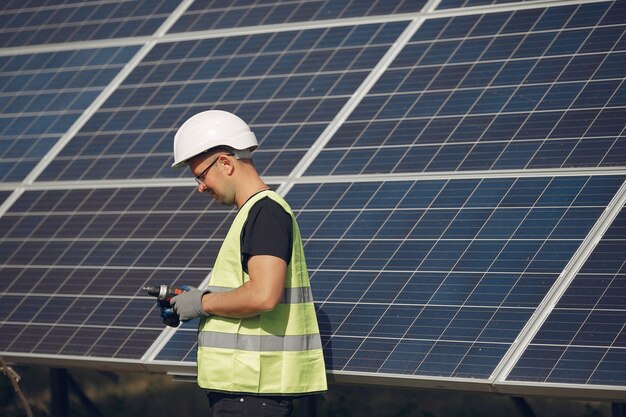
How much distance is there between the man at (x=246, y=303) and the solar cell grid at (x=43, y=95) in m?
5.61

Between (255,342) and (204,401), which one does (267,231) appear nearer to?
(255,342)

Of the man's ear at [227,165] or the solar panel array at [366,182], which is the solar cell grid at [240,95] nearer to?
the solar panel array at [366,182]

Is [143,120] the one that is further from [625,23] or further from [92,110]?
[625,23]

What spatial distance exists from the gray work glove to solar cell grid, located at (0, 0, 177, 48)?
6789 millimetres

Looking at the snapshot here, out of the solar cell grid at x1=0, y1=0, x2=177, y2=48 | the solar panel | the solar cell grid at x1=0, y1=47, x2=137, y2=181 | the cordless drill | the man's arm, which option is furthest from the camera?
the solar cell grid at x1=0, y1=0, x2=177, y2=48

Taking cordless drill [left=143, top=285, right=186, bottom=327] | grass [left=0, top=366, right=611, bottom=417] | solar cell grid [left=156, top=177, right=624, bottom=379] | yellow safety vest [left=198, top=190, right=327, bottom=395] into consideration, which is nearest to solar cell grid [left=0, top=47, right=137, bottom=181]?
grass [left=0, top=366, right=611, bottom=417]

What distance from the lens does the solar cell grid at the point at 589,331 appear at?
329 inches

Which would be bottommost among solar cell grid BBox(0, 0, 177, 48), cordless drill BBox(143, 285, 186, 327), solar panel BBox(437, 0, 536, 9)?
cordless drill BBox(143, 285, 186, 327)

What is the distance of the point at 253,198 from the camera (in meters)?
7.03

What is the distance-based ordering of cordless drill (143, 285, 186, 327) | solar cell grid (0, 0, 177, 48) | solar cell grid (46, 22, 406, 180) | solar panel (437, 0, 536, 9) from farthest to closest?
1. solar cell grid (0, 0, 177, 48)
2. solar panel (437, 0, 536, 9)
3. solar cell grid (46, 22, 406, 180)
4. cordless drill (143, 285, 186, 327)

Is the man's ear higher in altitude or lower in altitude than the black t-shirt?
higher

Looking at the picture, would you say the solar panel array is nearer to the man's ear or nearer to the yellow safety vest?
the yellow safety vest

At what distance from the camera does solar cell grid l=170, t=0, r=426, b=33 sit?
12336 mm

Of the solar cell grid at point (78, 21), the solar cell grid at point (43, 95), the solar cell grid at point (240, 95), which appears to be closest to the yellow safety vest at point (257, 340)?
the solar cell grid at point (240, 95)
